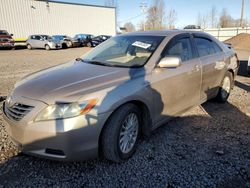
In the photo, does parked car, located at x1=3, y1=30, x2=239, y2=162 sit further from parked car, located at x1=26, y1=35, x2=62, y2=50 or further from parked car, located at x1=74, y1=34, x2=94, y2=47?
parked car, located at x1=74, y1=34, x2=94, y2=47

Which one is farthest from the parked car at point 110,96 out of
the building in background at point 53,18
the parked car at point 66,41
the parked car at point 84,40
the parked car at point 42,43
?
the building in background at point 53,18

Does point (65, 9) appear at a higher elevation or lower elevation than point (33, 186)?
higher

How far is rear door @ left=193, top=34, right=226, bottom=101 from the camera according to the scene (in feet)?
14.1

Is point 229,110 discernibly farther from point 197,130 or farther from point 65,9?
point 65,9

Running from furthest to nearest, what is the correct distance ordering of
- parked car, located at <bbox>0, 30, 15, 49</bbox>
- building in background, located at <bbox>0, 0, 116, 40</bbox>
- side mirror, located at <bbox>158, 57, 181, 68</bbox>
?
building in background, located at <bbox>0, 0, 116, 40</bbox>, parked car, located at <bbox>0, 30, 15, 49</bbox>, side mirror, located at <bbox>158, 57, 181, 68</bbox>

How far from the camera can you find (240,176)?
2732 millimetres

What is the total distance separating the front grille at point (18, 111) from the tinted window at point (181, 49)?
2.08m

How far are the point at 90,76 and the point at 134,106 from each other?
0.69m

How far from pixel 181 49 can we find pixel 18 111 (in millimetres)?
2662

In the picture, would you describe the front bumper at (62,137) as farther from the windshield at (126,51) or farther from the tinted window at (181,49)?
the tinted window at (181,49)

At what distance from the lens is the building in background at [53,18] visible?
28.4 m

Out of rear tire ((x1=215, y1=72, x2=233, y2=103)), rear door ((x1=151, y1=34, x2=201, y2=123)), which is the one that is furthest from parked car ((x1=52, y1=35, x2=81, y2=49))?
rear door ((x1=151, y1=34, x2=201, y2=123))

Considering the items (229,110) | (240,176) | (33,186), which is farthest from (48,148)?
(229,110)

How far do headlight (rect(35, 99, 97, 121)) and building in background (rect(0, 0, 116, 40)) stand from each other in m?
29.7
